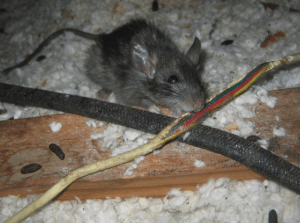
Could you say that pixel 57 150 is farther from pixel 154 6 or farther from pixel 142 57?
pixel 154 6

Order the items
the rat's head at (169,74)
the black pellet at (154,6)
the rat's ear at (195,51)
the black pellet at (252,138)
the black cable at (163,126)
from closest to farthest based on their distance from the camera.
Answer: the black cable at (163,126)
the black pellet at (252,138)
the rat's head at (169,74)
the rat's ear at (195,51)
the black pellet at (154,6)

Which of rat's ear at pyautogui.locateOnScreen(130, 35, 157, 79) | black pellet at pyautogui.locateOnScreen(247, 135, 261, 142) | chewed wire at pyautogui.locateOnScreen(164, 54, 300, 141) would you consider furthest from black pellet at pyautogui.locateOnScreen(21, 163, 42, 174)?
black pellet at pyautogui.locateOnScreen(247, 135, 261, 142)

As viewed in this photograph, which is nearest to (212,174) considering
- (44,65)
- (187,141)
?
(187,141)

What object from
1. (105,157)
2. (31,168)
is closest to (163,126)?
(105,157)

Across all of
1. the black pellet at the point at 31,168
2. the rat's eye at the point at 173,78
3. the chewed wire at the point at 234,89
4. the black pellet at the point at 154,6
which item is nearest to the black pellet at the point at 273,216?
the chewed wire at the point at 234,89

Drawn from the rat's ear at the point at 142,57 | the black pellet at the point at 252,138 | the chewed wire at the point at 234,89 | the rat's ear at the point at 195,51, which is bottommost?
the black pellet at the point at 252,138

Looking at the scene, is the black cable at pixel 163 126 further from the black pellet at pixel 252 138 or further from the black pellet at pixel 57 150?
the black pellet at pixel 57 150
